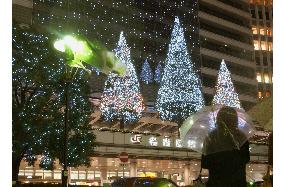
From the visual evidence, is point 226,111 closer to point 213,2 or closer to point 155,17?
point 155,17

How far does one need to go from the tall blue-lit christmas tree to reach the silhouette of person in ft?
120

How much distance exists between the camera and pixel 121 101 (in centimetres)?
3722

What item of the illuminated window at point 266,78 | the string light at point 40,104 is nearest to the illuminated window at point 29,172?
the string light at point 40,104

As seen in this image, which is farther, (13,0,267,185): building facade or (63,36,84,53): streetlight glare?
(13,0,267,185): building facade

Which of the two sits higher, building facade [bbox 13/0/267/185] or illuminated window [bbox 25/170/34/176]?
building facade [bbox 13/0/267/185]

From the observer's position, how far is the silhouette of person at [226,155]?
16.4 ft

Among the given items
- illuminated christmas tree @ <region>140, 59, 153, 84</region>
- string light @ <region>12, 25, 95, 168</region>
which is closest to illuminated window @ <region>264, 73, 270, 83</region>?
illuminated christmas tree @ <region>140, 59, 153, 84</region>

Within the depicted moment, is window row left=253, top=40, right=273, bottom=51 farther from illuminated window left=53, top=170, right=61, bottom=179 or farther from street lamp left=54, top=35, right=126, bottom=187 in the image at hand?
street lamp left=54, top=35, right=126, bottom=187

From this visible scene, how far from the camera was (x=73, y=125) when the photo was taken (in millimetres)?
22922

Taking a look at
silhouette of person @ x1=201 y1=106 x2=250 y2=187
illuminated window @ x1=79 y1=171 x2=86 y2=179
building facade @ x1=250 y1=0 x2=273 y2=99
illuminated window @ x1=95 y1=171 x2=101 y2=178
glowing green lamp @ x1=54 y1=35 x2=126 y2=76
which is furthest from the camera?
building facade @ x1=250 y1=0 x2=273 y2=99

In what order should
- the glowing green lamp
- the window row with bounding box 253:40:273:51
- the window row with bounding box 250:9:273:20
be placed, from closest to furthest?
1. the glowing green lamp
2. the window row with bounding box 253:40:273:51
3. the window row with bounding box 250:9:273:20

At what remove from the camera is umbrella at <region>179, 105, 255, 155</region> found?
17.1 ft
